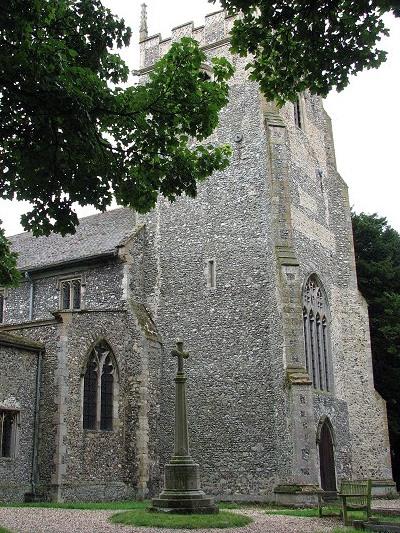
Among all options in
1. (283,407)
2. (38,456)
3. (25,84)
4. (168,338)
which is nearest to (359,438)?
(283,407)

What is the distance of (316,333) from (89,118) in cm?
1538

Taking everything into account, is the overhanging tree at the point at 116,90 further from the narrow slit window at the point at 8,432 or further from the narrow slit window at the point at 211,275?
the narrow slit window at the point at 211,275

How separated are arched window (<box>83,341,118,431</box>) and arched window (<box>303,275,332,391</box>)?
647cm

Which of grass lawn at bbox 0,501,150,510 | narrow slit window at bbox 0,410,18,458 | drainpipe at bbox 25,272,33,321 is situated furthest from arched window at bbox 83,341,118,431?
drainpipe at bbox 25,272,33,321

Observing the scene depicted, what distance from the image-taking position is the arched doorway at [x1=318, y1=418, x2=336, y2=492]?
794 inches

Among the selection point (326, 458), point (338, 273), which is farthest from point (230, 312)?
point (338, 273)

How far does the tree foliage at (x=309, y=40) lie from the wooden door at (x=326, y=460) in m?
13.7

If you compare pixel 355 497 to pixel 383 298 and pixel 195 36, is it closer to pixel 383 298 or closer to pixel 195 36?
pixel 383 298

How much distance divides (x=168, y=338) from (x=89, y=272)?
3.90m

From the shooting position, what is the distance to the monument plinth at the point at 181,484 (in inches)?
497

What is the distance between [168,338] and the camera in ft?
71.7

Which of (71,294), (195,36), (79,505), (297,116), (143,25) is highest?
(143,25)

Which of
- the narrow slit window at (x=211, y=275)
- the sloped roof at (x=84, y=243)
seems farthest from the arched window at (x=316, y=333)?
the sloped roof at (x=84, y=243)

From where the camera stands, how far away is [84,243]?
24641 millimetres
